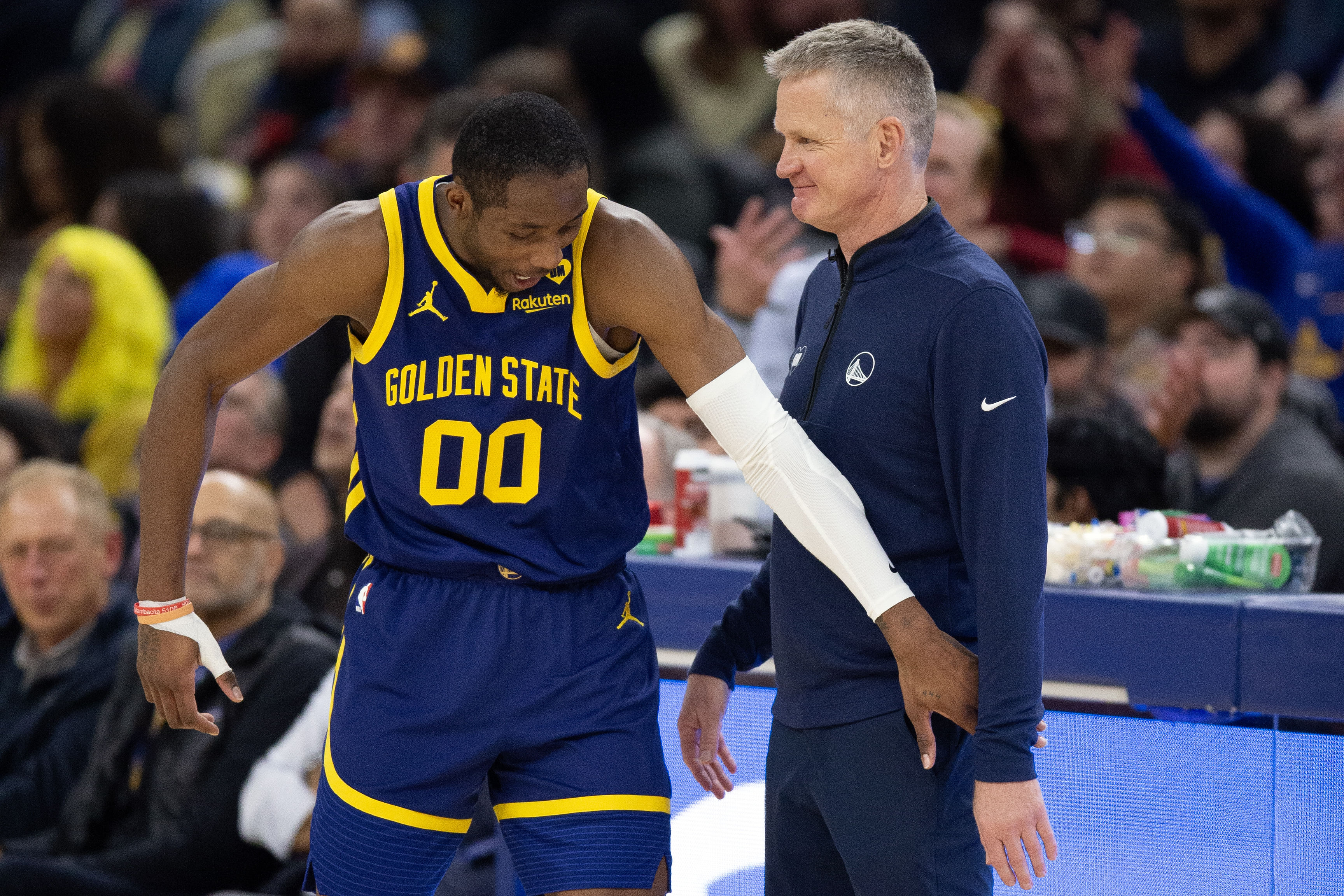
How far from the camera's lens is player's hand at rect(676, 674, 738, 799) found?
104 inches

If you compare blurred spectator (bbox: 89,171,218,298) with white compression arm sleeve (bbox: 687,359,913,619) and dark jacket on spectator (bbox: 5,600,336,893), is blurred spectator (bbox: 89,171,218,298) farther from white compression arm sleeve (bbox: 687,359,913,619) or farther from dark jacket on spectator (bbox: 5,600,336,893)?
white compression arm sleeve (bbox: 687,359,913,619)

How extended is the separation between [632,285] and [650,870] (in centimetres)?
88

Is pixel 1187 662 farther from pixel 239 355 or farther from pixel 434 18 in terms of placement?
pixel 434 18

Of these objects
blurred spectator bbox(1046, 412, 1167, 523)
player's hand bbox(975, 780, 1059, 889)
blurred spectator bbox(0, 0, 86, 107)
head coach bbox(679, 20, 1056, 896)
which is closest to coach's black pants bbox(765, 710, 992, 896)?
head coach bbox(679, 20, 1056, 896)

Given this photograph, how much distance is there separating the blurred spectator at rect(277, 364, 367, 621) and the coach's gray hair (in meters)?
2.60

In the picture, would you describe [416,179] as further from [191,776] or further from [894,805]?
[894,805]

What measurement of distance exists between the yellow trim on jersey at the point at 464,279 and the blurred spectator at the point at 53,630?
2691 millimetres

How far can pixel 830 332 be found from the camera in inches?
92.7

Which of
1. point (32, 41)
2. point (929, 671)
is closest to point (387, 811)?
point (929, 671)

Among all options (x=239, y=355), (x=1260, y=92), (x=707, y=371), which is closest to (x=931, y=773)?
(x=707, y=371)

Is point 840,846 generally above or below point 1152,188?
below

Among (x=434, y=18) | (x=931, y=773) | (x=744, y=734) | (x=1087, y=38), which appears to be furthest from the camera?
(x=434, y=18)

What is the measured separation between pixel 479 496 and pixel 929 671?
2.30ft

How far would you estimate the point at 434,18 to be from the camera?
29.7ft
